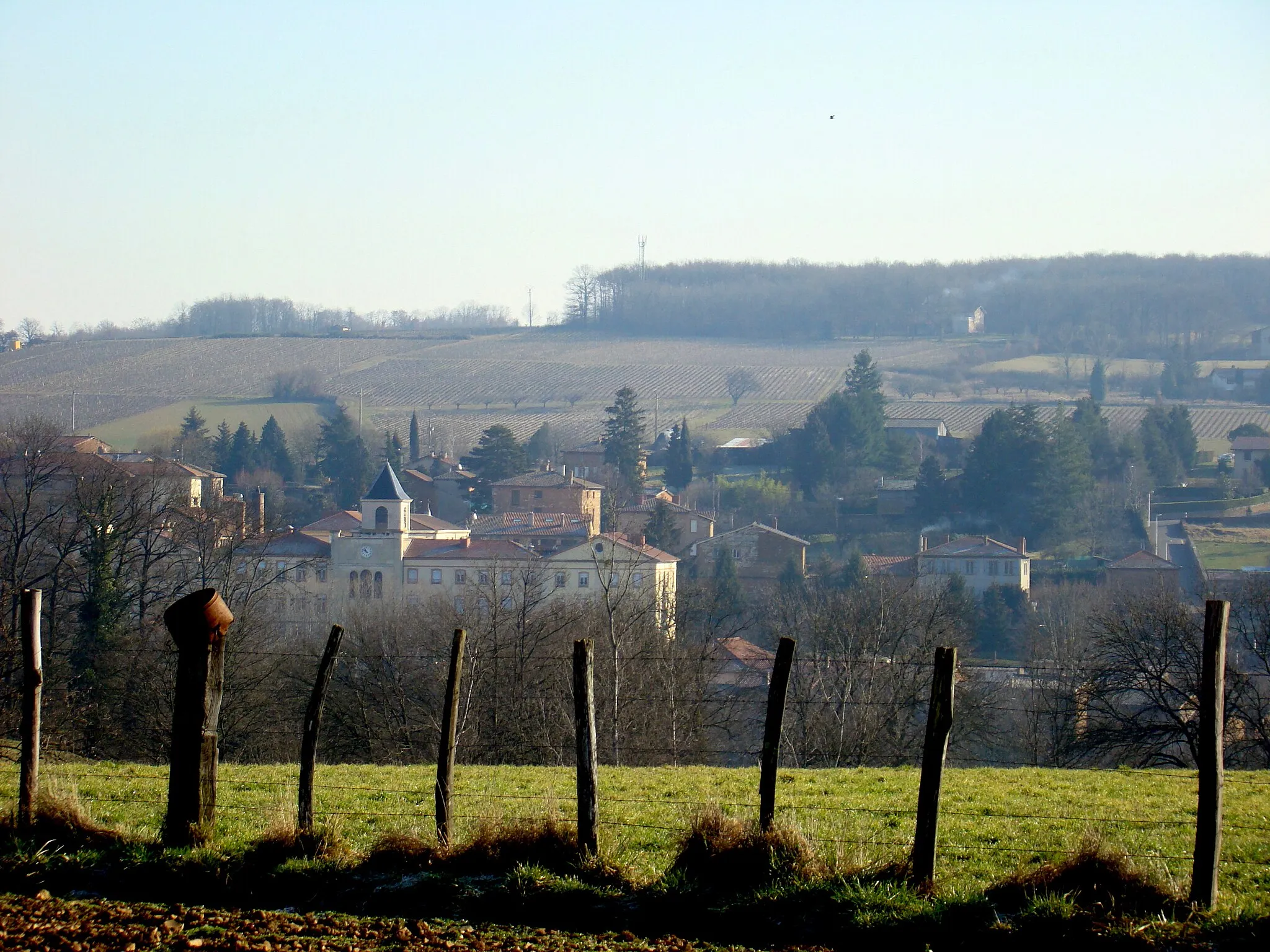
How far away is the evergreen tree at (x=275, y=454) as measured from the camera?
100938 mm

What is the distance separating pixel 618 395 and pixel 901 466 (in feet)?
74.4

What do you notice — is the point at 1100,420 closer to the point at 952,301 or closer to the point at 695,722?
the point at 695,722

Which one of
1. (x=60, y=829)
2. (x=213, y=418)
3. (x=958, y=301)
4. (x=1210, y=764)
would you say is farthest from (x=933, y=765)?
(x=958, y=301)

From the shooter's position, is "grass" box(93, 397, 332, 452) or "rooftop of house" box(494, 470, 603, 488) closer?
"rooftop of house" box(494, 470, 603, 488)

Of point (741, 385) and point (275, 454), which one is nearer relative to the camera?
point (275, 454)

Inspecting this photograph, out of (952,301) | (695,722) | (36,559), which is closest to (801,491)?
(36,559)

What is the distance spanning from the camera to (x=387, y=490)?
74.2m

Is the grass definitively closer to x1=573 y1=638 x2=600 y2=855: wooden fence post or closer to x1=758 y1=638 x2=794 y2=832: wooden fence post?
x1=573 y1=638 x2=600 y2=855: wooden fence post

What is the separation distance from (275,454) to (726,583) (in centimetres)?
4705

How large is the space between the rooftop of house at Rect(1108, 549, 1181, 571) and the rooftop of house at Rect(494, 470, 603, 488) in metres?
35.4

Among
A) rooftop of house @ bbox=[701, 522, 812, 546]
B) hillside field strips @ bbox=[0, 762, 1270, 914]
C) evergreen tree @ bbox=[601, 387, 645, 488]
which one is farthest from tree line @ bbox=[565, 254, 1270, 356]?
hillside field strips @ bbox=[0, 762, 1270, 914]

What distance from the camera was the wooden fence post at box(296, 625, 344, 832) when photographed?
803cm

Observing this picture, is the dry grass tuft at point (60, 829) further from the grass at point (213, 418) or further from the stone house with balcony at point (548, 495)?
the grass at point (213, 418)

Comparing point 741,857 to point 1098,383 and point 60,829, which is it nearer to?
point 60,829
